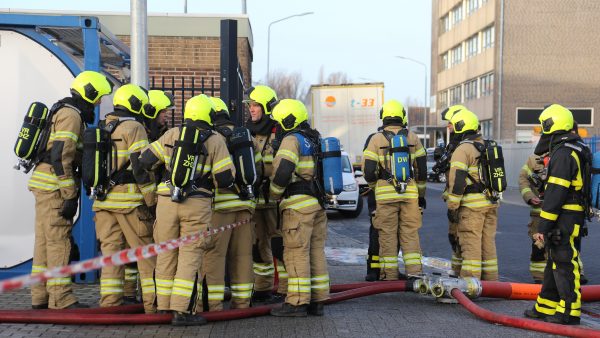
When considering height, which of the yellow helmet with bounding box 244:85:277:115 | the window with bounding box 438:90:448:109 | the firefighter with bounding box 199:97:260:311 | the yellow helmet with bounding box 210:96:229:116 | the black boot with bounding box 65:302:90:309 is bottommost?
the black boot with bounding box 65:302:90:309

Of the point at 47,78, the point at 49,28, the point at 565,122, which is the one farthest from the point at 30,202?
the point at 565,122

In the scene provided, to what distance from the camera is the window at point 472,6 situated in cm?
5858

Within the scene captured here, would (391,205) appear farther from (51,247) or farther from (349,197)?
(349,197)

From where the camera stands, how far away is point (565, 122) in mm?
7219

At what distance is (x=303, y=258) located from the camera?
7.38 m

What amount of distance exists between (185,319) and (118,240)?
3.73ft

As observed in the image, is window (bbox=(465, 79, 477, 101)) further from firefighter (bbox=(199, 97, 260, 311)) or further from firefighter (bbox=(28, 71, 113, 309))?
firefighter (bbox=(28, 71, 113, 309))

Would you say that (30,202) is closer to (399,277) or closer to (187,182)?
(187,182)

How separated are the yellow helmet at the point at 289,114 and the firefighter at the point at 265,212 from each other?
216mm

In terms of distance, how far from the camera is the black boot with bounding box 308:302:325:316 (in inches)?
293

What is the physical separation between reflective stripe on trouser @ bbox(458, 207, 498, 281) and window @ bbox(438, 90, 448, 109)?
200ft

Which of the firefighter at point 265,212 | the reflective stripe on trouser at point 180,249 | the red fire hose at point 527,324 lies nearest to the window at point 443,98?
the firefighter at point 265,212

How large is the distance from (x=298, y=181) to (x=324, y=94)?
1871 centimetres

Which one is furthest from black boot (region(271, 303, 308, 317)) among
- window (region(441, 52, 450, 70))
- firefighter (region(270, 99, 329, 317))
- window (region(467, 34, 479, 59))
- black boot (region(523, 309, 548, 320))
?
window (region(441, 52, 450, 70))
